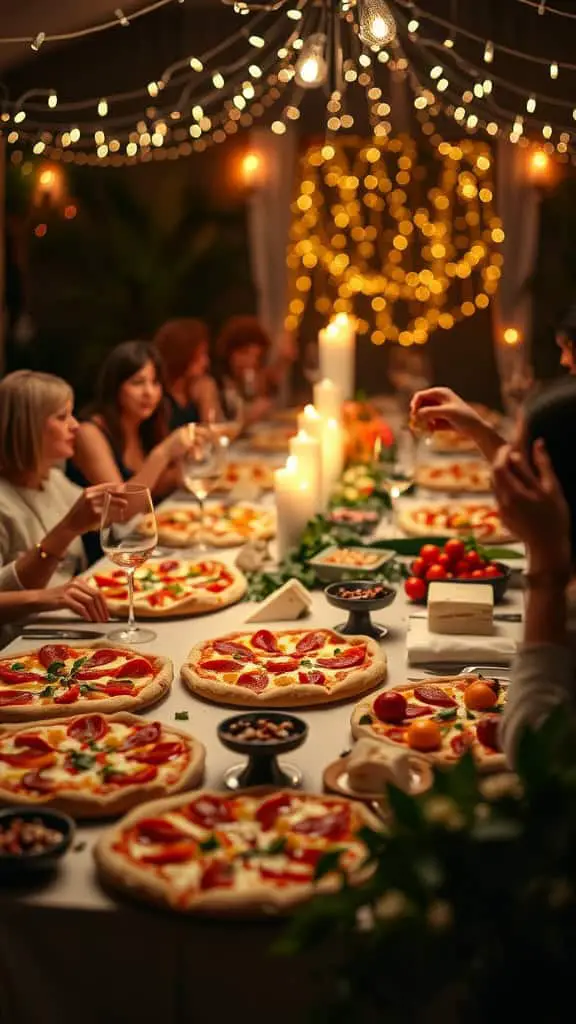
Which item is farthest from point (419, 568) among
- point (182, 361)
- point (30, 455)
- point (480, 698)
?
point (182, 361)

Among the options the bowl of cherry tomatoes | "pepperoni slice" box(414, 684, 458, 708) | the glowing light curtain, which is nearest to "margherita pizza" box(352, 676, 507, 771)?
"pepperoni slice" box(414, 684, 458, 708)

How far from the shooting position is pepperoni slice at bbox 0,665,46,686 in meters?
2.43

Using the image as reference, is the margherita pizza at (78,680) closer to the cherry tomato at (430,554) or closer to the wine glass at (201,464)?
the cherry tomato at (430,554)

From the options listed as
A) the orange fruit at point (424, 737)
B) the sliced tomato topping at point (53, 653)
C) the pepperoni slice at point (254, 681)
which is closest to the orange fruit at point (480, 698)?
the orange fruit at point (424, 737)

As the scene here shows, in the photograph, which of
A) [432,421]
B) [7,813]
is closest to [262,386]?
[432,421]

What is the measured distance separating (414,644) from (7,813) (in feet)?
3.60

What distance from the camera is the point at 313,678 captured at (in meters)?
2.41

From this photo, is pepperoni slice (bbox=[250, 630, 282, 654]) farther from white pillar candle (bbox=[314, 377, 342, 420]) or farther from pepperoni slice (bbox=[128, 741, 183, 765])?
white pillar candle (bbox=[314, 377, 342, 420])

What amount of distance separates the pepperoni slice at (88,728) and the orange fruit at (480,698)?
68cm

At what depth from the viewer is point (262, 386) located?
6.86 metres

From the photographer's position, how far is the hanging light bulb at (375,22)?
10.2 ft

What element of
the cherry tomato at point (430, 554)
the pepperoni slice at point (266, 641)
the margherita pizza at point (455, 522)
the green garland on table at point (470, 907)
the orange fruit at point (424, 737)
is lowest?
the margherita pizza at point (455, 522)

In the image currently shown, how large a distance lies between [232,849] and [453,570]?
5.07ft

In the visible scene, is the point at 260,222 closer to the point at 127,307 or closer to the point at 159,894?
the point at 127,307
